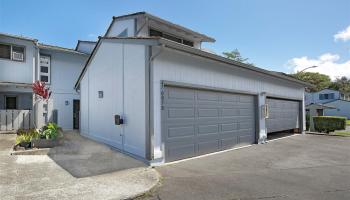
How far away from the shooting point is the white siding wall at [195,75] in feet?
22.9

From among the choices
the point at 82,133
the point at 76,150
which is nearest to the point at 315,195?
the point at 76,150

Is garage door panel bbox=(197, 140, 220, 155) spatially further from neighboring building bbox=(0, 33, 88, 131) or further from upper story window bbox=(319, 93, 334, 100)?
upper story window bbox=(319, 93, 334, 100)

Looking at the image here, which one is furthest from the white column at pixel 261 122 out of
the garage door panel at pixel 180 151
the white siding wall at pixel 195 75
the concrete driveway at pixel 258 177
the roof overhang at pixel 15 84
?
the roof overhang at pixel 15 84

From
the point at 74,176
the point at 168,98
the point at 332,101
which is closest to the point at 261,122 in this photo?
the point at 168,98

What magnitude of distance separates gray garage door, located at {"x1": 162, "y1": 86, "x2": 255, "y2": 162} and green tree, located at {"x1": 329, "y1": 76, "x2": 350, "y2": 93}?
67.0 m

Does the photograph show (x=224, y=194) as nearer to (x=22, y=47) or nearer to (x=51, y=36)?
(x=22, y=47)

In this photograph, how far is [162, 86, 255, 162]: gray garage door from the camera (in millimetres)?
7379

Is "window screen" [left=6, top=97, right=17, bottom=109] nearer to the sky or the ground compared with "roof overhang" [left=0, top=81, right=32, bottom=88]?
nearer to the ground

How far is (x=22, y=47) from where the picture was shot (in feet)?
47.7

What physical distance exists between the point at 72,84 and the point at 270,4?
13576 mm

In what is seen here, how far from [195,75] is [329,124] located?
49.0 ft

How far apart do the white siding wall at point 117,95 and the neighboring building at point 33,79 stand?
4630mm

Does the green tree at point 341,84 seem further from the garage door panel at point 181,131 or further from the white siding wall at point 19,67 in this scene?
the white siding wall at point 19,67

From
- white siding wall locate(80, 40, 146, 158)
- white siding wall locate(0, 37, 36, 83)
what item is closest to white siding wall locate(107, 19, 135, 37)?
white siding wall locate(80, 40, 146, 158)
